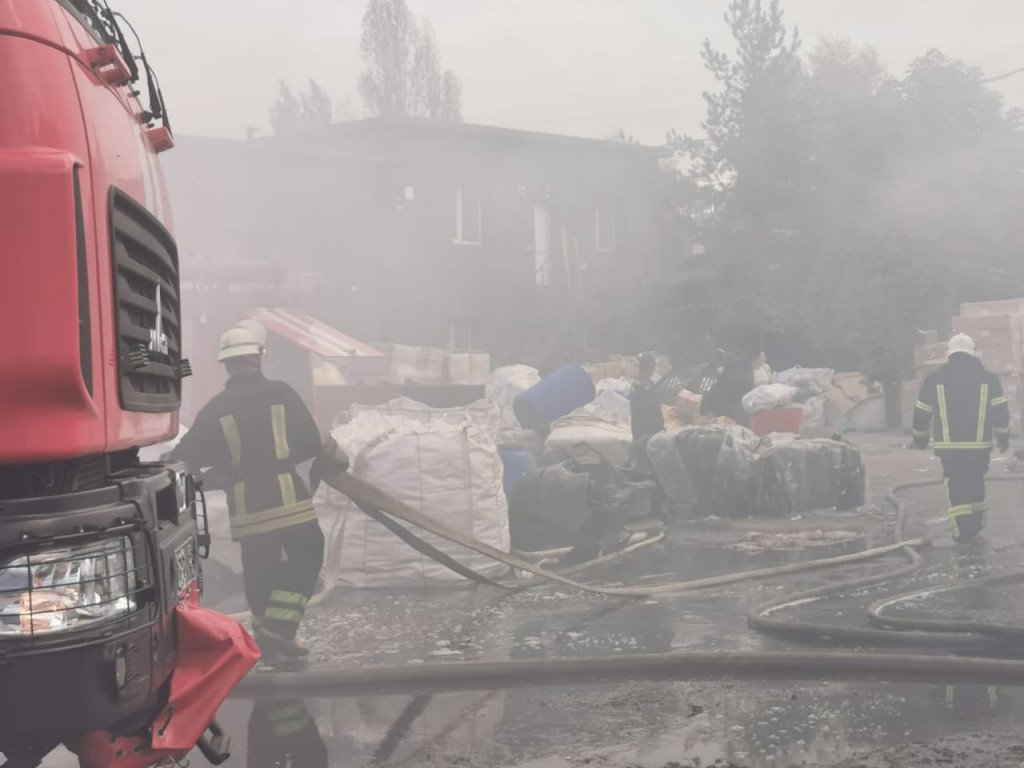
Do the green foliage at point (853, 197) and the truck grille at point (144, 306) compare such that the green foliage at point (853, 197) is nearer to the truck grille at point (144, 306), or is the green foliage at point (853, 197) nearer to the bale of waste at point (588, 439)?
the bale of waste at point (588, 439)

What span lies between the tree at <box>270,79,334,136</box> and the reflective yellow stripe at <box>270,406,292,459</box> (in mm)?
41101

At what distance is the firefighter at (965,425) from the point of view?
915 centimetres

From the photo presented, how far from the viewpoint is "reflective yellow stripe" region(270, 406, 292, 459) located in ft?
18.9

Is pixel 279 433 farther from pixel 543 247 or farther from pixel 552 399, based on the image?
pixel 543 247

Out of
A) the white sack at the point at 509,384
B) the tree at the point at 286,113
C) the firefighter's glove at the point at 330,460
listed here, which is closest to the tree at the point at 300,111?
the tree at the point at 286,113

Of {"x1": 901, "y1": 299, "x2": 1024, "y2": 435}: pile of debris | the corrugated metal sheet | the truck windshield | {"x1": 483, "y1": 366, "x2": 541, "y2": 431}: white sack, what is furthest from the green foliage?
the truck windshield

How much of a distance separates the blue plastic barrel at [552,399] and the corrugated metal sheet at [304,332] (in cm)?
344

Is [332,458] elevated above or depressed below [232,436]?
below

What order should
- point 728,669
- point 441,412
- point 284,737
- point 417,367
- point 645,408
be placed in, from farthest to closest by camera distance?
1. point 417,367
2. point 645,408
3. point 441,412
4. point 728,669
5. point 284,737

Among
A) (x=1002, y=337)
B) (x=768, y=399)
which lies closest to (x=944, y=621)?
(x=768, y=399)

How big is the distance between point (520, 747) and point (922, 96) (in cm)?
1945

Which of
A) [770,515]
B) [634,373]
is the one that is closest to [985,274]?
[634,373]

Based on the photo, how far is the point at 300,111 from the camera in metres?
45.9

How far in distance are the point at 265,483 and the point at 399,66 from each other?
34938mm
